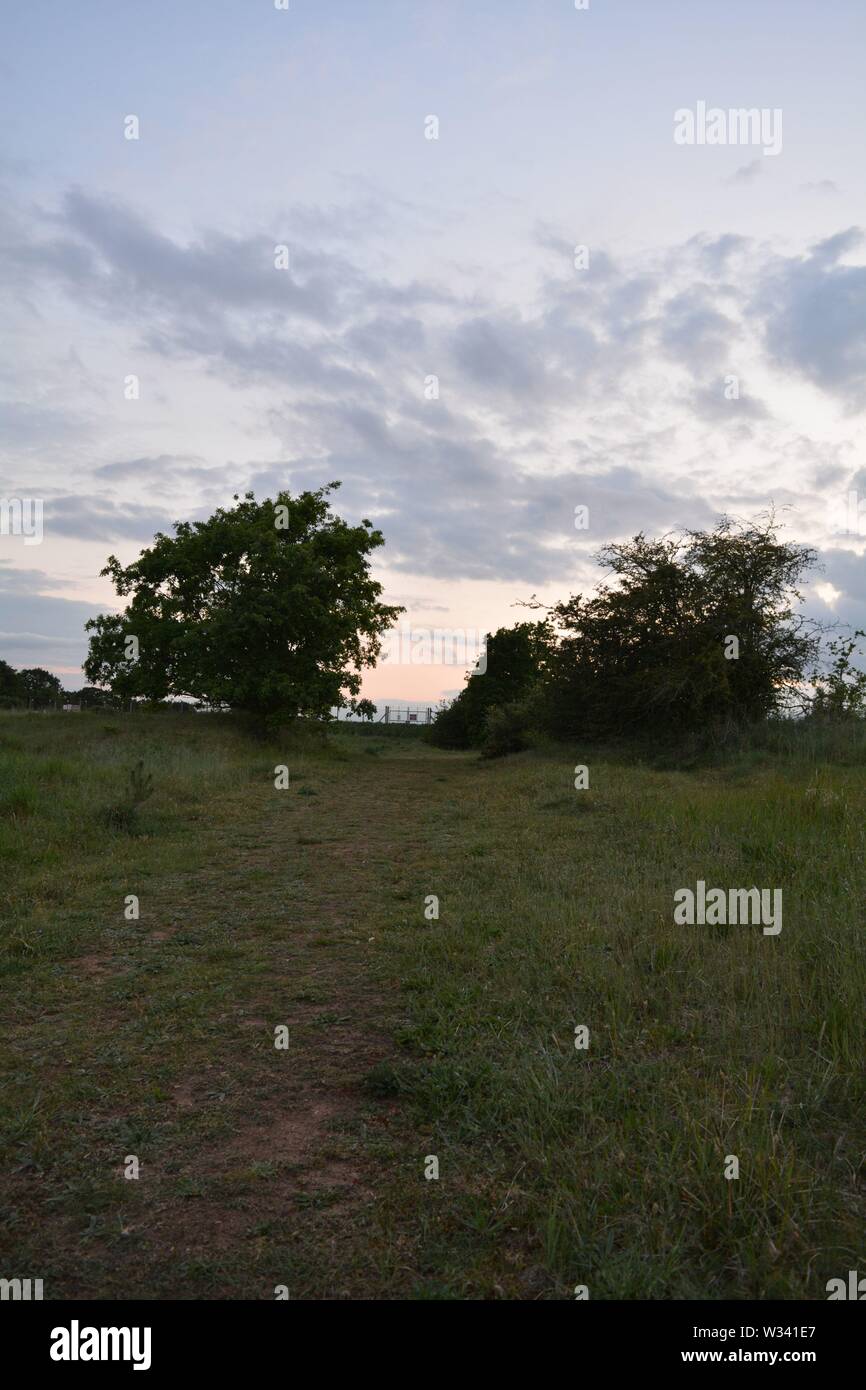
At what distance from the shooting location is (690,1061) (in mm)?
4043

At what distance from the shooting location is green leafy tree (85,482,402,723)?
27.9 m

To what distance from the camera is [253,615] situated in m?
27.0

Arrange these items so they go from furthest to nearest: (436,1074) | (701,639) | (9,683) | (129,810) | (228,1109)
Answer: (9,683) < (701,639) < (129,810) < (436,1074) < (228,1109)

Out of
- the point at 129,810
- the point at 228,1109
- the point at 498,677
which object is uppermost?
the point at 498,677

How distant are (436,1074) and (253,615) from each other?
2420 centimetres

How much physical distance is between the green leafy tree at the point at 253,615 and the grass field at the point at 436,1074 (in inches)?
742

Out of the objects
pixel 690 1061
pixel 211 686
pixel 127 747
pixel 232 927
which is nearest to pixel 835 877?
pixel 690 1061

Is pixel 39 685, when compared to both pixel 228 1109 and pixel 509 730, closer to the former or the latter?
pixel 509 730

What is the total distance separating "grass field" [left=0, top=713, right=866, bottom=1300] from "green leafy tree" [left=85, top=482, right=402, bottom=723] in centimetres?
1884

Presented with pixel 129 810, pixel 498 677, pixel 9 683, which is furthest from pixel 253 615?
pixel 9 683

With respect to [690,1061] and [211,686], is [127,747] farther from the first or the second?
[690,1061]

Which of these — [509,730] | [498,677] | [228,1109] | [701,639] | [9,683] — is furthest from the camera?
[9,683]

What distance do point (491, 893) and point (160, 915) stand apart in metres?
3.00

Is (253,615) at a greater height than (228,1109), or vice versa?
(253,615)
